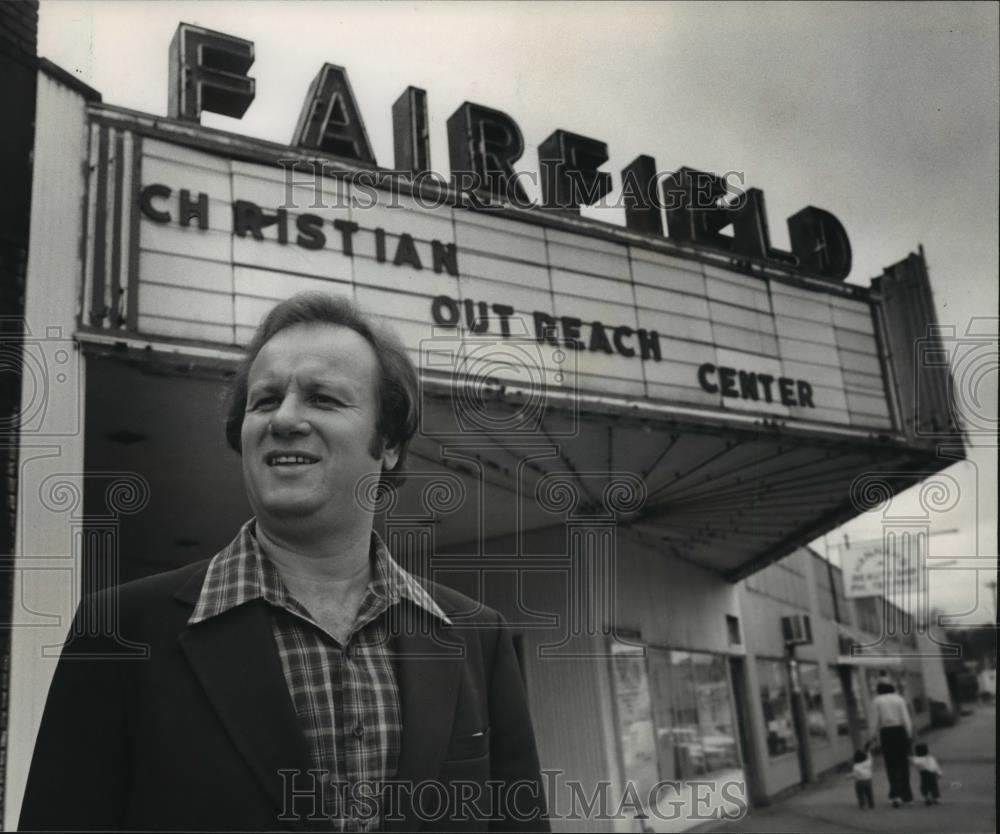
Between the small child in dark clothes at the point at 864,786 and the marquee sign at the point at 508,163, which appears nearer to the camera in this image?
the marquee sign at the point at 508,163

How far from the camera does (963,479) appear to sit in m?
6.58

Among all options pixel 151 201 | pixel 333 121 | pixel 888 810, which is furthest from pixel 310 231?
pixel 888 810

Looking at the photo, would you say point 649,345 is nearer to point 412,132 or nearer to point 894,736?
point 412,132

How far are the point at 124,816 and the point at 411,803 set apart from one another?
56 cm

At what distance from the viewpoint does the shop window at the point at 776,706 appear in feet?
40.8

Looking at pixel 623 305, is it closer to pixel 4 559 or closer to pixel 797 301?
pixel 797 301

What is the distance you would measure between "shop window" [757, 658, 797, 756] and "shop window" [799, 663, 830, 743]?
70 cm

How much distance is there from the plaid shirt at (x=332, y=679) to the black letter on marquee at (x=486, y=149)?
15.0ft

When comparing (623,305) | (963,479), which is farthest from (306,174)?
(963,479)

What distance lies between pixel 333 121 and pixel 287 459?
415cm

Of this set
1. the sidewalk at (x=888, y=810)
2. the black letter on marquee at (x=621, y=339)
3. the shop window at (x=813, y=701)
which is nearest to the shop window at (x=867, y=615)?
the shop window at (x=813, y=701)

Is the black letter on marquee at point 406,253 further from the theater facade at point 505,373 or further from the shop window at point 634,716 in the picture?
the shop window at point 634,716

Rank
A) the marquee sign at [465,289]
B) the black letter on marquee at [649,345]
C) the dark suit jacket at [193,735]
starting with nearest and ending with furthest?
the dark suit jacket at [193,735]
the marquee sign at [465,289]
the black letter on marquee at [649,345]

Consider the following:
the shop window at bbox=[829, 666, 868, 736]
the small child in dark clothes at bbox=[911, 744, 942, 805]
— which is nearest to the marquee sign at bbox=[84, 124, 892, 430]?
the small child in dark clothes at bbox=[911, 744, 942, 805]
